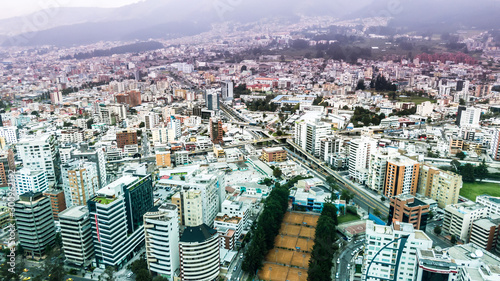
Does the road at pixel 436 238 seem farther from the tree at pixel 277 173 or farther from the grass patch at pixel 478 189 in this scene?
the tree at pixel 277 173

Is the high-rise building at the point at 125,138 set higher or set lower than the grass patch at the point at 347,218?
higher

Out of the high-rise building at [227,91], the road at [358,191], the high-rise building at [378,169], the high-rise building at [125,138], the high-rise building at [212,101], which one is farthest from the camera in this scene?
the high-rise building at [227,91]

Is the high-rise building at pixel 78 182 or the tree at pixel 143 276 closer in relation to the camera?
the tree at pixel 143 276

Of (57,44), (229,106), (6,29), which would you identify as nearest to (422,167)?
(229,106)

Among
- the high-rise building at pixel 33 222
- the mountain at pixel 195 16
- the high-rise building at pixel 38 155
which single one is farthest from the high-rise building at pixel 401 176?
the mountain at pixel 195 16

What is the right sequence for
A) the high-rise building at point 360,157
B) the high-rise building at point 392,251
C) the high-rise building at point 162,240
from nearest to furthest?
1. the high-rise building at point 392,251
2. the high-rise building at point 162,240
3. the high-rise building at point 360,157

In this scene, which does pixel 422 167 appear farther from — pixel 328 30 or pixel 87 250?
pixel 328 30

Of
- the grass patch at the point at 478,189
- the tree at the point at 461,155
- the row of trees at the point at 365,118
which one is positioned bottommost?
the grass patch at the point at 478,189

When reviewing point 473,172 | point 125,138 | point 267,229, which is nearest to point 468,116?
point 473,172
